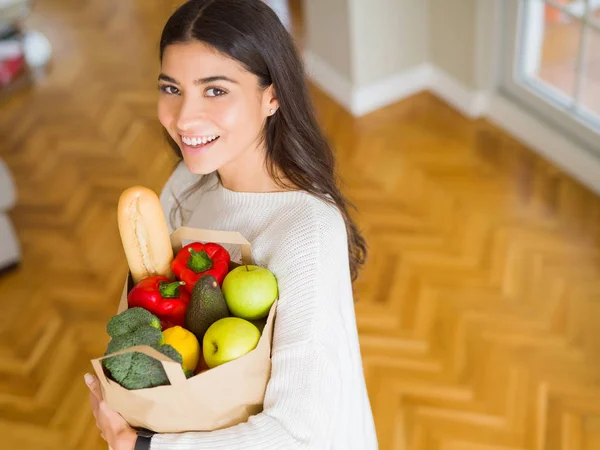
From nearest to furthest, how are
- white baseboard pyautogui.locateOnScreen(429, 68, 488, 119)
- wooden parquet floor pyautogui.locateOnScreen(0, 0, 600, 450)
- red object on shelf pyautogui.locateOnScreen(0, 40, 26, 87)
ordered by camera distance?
1. wooden parquet floor pyautogui.locateOnScreen(0, 0, 600, 450)
2. white baseboard pyautogui.locateOnScreen(429, 68, 488, 119)
3. red object on shelf pyautogui.locateOnScreen(0, 40, 26, 87)

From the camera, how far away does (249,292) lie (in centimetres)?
121

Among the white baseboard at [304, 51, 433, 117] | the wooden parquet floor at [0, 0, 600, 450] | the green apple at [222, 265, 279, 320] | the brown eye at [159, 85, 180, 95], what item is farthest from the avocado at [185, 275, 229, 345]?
the white baseboard at [304, 51, 433, 117]

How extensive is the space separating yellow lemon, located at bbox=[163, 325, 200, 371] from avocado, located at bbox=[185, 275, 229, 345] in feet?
0.09

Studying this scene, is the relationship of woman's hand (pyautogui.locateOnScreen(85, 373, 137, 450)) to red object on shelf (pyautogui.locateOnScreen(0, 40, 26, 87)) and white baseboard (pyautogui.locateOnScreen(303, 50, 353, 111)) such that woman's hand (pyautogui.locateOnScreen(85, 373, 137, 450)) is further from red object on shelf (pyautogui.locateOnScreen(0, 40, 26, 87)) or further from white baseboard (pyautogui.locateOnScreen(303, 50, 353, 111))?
red object on shelf (pyautogui.locateOnScreen(0, 40, 26, 87))

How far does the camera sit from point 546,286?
9.00ft

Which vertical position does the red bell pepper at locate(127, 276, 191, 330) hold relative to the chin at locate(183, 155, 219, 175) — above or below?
below

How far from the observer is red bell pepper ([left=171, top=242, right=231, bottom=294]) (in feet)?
4.13

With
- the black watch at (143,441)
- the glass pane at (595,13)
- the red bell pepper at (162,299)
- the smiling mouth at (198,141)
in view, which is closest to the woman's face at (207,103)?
the smiling mouth at (198,141)

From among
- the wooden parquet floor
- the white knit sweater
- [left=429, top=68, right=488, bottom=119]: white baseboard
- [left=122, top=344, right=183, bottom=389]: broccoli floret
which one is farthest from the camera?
[left=429, top=68, right=488, bottom=119]: white baseboard

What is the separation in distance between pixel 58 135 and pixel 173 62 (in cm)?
→ 267

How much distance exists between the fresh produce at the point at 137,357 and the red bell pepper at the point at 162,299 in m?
0.07

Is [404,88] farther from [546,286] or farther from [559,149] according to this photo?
[546,286]

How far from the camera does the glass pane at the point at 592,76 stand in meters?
3.00

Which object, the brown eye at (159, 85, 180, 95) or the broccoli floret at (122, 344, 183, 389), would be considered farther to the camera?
the brown eye at (159, 85, 180, 95)
